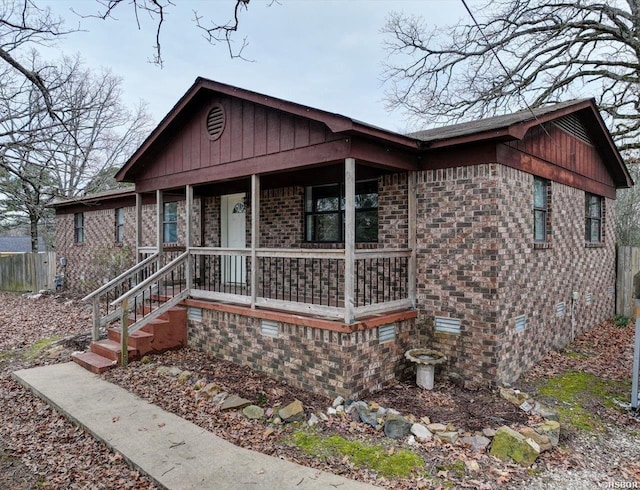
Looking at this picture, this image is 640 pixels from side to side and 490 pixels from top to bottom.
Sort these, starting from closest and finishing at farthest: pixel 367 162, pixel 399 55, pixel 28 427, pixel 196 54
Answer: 1. pixel 196 54
2. pixel 28 427
3. pixel 367 162
4. pixel 399 55

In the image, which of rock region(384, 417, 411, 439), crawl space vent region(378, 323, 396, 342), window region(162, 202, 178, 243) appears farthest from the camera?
window region(162, 202, 178, 243)

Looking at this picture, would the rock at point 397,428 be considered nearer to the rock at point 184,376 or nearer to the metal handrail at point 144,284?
the rock at point 184,376

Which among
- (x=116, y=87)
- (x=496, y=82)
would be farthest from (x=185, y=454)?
(x=116, y=87)

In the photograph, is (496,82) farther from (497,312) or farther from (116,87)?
(116,87)

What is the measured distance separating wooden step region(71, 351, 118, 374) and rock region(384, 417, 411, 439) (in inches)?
184

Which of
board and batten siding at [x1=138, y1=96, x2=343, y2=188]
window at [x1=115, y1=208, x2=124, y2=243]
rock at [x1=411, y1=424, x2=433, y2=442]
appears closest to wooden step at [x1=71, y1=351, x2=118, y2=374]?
board and batten siding at [x1=138, y1=96, x2=343, y2=188]

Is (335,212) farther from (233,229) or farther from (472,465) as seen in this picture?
(472,465)

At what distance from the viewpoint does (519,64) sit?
1288cm

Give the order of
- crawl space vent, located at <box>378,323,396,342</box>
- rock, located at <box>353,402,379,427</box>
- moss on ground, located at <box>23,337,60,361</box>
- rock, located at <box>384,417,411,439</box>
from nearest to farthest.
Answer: rock, located at <box>384,417,411,439</box> < rock, located at <box>353,402,379,427</box> < crawl space vent, located at <box>378,323,396,342</box> < moss on ground, located at <box>23,337,60,361</box>

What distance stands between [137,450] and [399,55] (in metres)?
14.0

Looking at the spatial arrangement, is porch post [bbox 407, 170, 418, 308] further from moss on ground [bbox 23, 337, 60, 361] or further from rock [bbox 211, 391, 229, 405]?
moss on ground [bbox 23, 337, 60, 361]

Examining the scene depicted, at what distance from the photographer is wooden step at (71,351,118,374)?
689 cm

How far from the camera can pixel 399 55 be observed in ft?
47.7

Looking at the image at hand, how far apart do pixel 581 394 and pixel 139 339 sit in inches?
274
